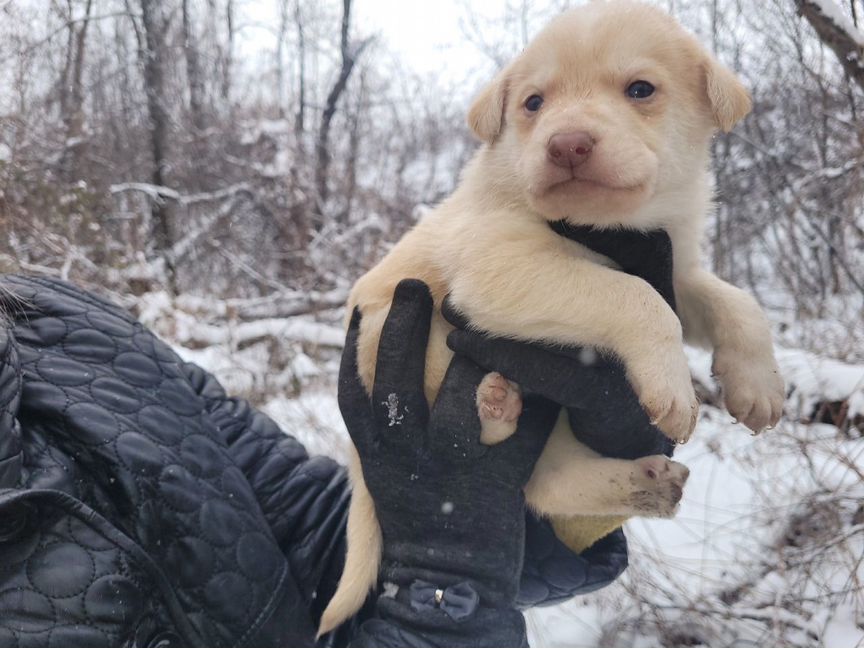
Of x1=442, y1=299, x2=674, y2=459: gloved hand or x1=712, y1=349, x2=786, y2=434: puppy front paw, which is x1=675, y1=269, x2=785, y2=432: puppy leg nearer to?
x1=712, y1=349, x2=786, y2=434: puppy front paw

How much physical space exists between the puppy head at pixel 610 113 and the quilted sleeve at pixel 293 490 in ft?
4.04

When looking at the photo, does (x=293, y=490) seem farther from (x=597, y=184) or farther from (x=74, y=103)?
(x=74, y=103)

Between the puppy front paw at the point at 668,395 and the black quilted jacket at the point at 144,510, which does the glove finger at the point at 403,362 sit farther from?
the puppy front paw at the point at 668,395

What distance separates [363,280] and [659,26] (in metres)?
1.27

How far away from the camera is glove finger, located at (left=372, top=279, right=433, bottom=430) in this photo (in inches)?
73.8

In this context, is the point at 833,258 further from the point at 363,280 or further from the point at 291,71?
the point at 291,71

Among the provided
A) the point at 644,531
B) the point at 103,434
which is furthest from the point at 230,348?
the point at 103,434

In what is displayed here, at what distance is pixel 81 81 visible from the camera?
9688mm

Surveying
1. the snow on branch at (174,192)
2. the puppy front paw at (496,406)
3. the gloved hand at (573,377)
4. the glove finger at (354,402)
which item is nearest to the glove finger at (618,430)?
the gloved hand at (573,377)

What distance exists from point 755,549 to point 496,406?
9.26 ft

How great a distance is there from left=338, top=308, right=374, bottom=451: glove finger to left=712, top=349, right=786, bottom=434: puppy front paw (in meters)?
1.10

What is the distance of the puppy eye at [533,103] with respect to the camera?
1.91m

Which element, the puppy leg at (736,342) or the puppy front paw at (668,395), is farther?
the puppy leg at (736,342)

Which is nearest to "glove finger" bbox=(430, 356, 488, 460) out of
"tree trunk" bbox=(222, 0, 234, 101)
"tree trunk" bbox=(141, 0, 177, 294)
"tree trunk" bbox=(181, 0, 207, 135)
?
"tree trunk" bbox=(141, 0, 177, 294)
